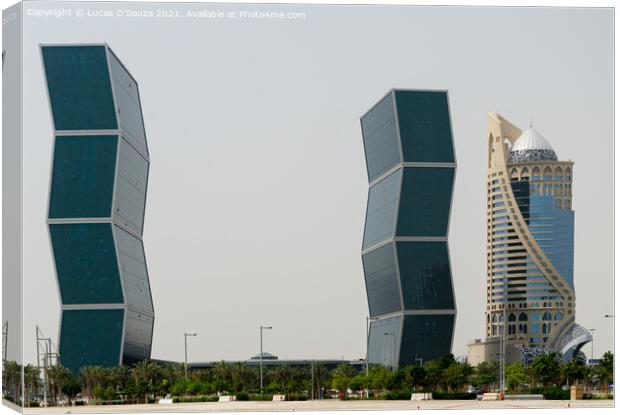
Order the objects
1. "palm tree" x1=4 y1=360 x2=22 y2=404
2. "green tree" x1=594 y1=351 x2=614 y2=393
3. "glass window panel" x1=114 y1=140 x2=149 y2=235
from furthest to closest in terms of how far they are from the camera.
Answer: "glass window panel" x1=114 y1=140 x2=149 y2=235 < "green tree" x1=594 y1=351 x2=614 y2=393 < "palm tree" x1=4 y1=360 x2=22 y2=404

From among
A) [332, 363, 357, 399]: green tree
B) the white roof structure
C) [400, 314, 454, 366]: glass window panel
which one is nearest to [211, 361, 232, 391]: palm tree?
[332, 363, 357, 399]: green tree

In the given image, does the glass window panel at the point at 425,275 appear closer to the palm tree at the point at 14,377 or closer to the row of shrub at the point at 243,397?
the row of shrub at the point at 243,397

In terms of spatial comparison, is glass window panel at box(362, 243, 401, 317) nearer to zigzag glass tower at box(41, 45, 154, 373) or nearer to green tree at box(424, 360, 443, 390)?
green tree at box(424, 360, 443, 390)

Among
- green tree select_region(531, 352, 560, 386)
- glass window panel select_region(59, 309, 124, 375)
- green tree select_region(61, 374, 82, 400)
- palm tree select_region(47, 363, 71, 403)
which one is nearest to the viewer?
palm tree select_region(47, 363, 71, 403)

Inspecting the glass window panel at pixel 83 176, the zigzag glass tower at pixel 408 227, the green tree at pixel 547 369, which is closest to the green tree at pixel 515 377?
the green tree at pixel 547 369

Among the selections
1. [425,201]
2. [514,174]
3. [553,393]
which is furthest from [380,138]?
[553,393]

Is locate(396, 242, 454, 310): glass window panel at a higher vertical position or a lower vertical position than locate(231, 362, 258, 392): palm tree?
higher

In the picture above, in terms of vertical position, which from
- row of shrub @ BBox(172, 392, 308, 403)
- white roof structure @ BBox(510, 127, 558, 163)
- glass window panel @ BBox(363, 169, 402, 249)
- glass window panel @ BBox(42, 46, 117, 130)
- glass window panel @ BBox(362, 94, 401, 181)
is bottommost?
row of shrub @ BBox(172, 392, 308, 403)

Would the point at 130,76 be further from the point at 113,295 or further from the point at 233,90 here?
A: the point at 113,295

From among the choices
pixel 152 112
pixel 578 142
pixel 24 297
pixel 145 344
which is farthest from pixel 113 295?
pixel 578 142
